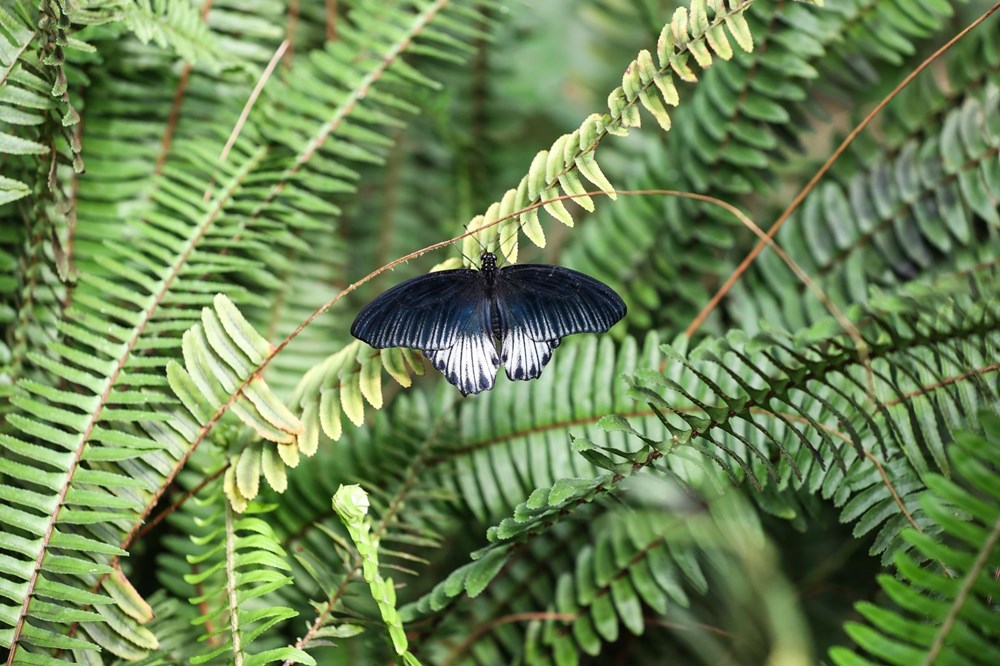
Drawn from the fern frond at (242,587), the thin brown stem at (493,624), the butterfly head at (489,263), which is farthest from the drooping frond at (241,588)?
the butterfly head at (489,263)

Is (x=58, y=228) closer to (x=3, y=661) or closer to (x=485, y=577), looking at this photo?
(x=3, y=661)

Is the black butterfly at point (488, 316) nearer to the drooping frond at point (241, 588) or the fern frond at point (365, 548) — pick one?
the fern frond at point (365, 548)

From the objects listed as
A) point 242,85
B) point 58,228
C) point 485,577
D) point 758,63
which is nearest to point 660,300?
point 758,63

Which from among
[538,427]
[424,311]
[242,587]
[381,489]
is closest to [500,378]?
[538,427]

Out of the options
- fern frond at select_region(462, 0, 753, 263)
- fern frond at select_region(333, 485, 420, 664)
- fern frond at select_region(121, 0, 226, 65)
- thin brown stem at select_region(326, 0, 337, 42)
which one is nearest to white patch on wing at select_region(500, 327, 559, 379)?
fern frond at select_region(462, 0, 753, 263)

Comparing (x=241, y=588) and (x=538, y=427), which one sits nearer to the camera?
(x=241, y=588)

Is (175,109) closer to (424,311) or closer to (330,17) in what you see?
(330,17)
